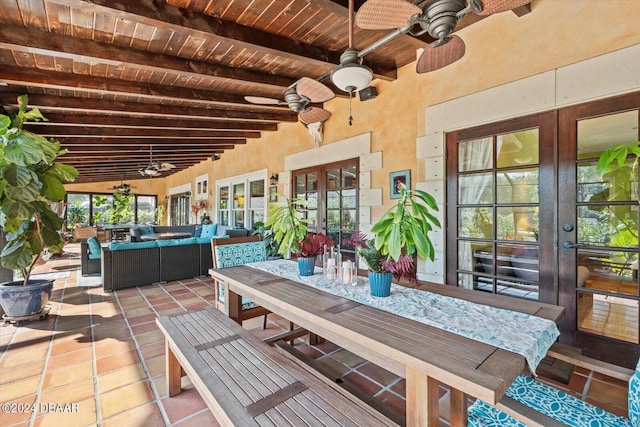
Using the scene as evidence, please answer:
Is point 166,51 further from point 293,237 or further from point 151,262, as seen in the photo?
point 151,262

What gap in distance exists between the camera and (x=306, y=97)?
2695mm

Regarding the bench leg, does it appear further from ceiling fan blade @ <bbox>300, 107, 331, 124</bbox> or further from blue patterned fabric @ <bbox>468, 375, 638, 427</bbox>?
ceiling fan blade @ <bbox>300, 107, 331, 124</bbox>

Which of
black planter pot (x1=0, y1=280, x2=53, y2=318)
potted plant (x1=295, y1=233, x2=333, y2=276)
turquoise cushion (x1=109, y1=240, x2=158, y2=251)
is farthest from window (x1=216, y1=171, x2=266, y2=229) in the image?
potted plant (x1=295, y1=233, x2=333, y2=276)

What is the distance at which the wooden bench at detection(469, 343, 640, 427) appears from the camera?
1.05 meters

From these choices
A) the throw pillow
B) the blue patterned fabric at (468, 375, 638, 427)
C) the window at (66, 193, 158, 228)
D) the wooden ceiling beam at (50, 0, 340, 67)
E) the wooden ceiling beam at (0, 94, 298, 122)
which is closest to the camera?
the blue patterned fabric at (468, 375, 638, 427)

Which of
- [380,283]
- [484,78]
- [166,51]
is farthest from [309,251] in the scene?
[166,51]

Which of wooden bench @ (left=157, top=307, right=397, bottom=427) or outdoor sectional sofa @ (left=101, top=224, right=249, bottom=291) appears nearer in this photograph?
wooden bench @ (left=157, top=307, right=397, bottom=427)

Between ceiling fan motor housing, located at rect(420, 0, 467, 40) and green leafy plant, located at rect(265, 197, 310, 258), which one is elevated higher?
ceiling fan motor housing, located at rect(420, 0, 467, 40)

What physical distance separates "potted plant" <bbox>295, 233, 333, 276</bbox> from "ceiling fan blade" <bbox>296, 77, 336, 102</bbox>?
4.10 ft

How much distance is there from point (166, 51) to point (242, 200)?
4860 mm

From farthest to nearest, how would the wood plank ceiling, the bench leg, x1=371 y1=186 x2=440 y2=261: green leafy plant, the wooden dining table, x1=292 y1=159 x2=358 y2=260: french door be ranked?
x1=292 y1=159 x2=358 y2=260: french door, the wood plank ceiling, the bench leg, x1=371 y1=186 x2=440 y2=261: green leafy plant, the wooden dining table

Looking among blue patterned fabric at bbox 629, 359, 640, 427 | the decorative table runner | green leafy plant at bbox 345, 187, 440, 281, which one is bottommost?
blue patterned fabric at bbox 629, 359, 640, 427

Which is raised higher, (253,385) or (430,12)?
(430,12)

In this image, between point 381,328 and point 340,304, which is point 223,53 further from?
point 381,328
